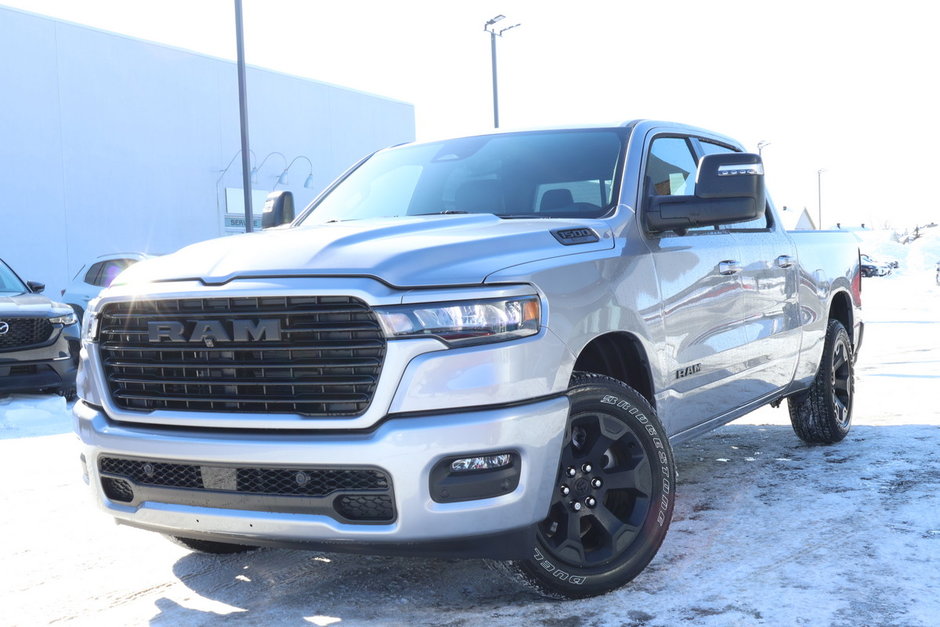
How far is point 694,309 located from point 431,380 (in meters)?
1.67

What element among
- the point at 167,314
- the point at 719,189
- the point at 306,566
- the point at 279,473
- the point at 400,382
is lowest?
the point at 306,566

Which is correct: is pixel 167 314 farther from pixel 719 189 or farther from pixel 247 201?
pixel 247 201

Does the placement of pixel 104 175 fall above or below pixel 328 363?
above

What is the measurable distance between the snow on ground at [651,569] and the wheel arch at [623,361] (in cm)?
70

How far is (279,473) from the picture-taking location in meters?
2.96

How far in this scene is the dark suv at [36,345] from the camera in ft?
29.1

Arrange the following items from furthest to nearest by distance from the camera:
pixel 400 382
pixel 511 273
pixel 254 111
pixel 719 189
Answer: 1. pixel 254 111
2. pixel 719 189
3. pixel 511 273
4. pixel 400 382

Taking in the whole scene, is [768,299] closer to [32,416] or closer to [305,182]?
[32,416]

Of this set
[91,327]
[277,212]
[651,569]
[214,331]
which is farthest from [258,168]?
[214,331]

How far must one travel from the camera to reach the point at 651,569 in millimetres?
3688

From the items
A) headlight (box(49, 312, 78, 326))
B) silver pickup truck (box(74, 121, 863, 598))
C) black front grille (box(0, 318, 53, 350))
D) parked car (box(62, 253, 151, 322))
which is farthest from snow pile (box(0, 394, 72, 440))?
parked car (box(62, 253, 151, 322))

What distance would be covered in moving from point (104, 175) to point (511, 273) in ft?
78.3

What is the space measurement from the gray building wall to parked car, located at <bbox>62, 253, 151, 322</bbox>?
8667 mm

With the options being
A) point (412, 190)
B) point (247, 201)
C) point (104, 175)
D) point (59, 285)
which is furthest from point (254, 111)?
point (412, 190)
